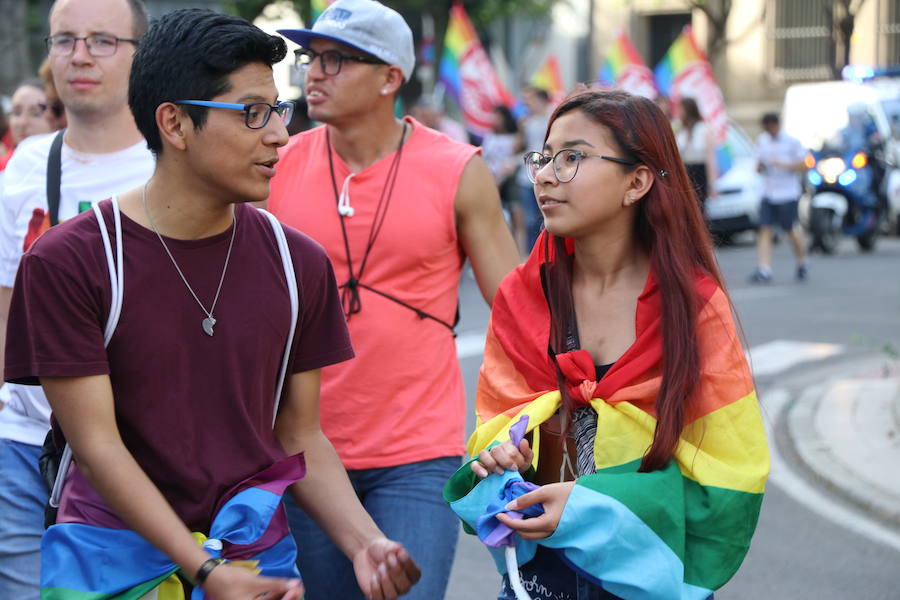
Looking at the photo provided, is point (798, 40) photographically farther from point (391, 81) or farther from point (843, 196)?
point (391, 81)

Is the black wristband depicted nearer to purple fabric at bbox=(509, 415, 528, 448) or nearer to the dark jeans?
purple fabric at bbox=(509, 415, 528, 448)

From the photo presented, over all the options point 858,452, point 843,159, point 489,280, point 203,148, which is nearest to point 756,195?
point 843,159

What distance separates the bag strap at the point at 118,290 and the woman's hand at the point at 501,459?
1.42 feet

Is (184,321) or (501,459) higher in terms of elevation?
(184,321)

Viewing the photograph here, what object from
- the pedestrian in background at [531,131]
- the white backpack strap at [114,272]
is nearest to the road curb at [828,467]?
the white backpack strap at [114,272]

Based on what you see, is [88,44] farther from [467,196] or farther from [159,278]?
[159,278]

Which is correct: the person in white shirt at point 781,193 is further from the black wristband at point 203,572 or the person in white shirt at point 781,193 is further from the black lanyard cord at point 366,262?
the black wristband at point 203,572

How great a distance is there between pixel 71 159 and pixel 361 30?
2.90 ft

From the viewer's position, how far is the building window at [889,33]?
36.1 meters

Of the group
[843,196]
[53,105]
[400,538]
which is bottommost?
[843,196]

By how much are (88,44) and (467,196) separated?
1.10 meters

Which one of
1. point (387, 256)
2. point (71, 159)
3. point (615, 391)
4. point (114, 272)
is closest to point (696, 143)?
point (387, 256)

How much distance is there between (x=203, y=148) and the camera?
2635 mm

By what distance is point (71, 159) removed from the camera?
360 centimetres
